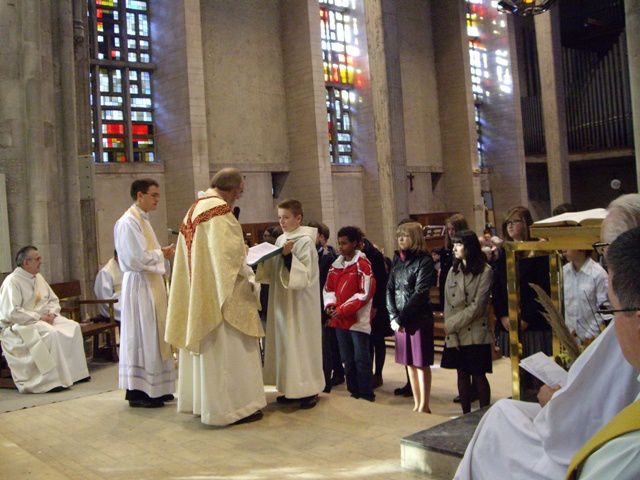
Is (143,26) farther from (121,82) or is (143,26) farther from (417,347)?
(417,347)

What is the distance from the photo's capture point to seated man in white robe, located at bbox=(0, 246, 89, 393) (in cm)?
661

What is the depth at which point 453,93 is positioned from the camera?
722 inches

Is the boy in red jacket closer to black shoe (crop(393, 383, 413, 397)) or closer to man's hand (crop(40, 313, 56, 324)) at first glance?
black shoe (crop(393, 383, 413, 397))

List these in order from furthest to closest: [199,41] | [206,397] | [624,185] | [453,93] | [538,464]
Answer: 1. [624,185]
2. [453,93]
3. [199,41]
4. [206,397]
5. [538,464]

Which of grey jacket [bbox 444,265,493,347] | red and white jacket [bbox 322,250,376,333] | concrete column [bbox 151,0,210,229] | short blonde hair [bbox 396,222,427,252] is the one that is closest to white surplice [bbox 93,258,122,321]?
concrete column [bbox 151,0,210,229]

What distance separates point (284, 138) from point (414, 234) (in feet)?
34.1

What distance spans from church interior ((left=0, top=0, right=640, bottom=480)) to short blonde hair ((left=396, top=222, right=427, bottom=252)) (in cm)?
131

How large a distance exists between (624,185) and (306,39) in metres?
10.7

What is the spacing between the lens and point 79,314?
26.6ft

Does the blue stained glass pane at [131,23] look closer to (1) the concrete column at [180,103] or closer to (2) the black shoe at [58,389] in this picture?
(1) the concrete column at [180,103]

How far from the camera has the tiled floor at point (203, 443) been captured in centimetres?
381

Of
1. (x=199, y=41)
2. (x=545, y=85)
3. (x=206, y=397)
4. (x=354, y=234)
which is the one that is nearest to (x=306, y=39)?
(x=199, y=41)

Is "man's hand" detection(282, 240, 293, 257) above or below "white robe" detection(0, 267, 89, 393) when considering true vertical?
above

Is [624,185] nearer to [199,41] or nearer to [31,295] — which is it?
[199,41]
